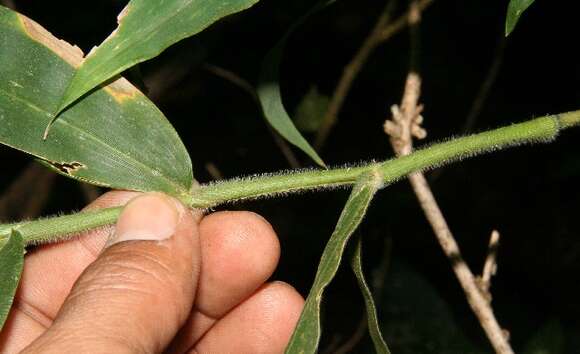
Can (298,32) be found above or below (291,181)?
above

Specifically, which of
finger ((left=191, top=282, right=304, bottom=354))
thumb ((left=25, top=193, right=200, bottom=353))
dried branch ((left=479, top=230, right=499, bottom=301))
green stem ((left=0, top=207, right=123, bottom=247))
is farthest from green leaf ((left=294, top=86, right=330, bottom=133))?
green stem ((left=0, top=207, right=123, bottom=247))

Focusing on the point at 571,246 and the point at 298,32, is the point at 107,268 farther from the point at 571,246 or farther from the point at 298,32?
the point at 571,246

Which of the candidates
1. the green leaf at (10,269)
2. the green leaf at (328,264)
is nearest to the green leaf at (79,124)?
the green leaf at (10,269)

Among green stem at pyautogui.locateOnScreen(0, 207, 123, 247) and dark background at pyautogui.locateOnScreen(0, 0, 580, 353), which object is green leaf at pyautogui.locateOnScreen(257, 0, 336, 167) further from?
dark background at pyautogui.locateOnScreen(0, 0, 580, 353)

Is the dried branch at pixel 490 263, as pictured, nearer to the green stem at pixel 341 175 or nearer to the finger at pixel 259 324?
the green stem at pixel 341 175

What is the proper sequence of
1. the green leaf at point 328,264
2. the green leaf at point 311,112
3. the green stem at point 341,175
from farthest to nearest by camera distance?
the green leaf at point 311,112 → the green stem at point 341,175 → the green leaf at point 328,264

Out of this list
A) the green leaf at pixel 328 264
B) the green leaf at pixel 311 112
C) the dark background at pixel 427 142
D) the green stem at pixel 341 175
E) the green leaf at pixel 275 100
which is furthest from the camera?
the dark background at pixel 427 142

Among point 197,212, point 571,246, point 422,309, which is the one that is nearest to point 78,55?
point 197,212
